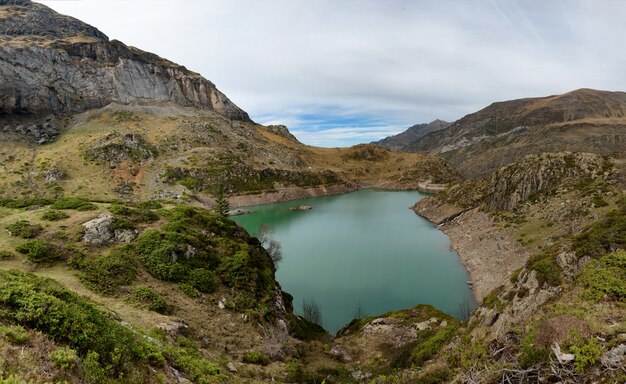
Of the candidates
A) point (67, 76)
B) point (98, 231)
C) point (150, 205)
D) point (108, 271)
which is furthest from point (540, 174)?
point (67, 76)

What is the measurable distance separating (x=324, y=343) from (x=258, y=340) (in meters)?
6.69

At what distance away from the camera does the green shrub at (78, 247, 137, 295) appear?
18.3 metres

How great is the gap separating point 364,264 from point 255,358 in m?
34.9

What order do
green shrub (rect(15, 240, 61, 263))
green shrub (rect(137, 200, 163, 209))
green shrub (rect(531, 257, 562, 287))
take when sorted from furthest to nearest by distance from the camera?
green shrub (rect(137, 200, 163, 209)), green shrub (rect(15, 240, 61, 263)), green shrub (rect(531, 257, 562, 287))

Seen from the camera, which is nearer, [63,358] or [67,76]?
[63,358]

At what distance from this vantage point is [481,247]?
54.4 metres

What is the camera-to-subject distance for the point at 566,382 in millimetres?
7746

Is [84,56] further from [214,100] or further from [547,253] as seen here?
[547,253]

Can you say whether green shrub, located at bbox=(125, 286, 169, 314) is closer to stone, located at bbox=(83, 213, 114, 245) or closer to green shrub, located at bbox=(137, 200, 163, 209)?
stone, located at bbox=(83, 213, 114, 245)

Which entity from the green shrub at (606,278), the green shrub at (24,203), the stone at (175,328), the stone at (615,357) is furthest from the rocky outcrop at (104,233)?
the green shrub at (606,278)

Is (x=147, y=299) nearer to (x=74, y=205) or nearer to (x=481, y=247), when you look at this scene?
(x=74, y=205)

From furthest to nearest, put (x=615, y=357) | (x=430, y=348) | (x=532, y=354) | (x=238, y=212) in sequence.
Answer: (x=238, y=212) < (x=430, y=348) < (x=532, y=354) < (x=615, y=357)

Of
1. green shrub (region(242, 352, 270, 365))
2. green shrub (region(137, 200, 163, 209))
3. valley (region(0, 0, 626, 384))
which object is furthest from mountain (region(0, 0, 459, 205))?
green shrub (region(242, 352, 270, 365))

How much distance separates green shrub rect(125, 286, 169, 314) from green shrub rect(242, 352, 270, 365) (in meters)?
5.27
